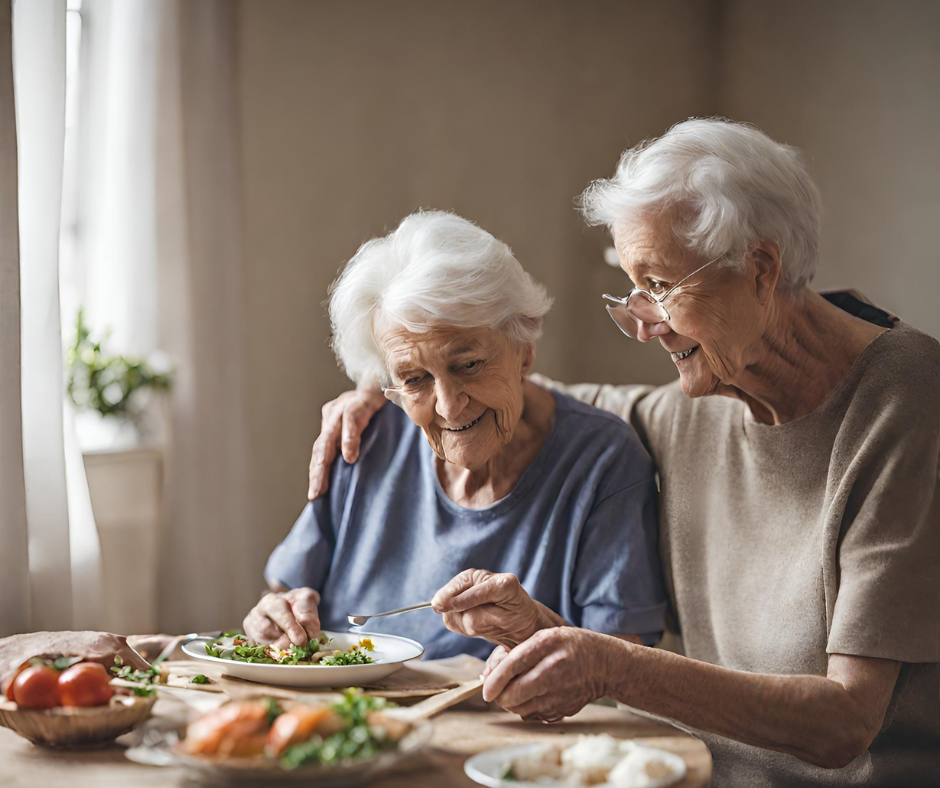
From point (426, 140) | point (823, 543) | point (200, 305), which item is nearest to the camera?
point (823, 543)

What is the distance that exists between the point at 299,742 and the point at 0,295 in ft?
4.53

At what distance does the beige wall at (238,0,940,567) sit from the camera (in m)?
2.90

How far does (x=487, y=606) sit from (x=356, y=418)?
65 cm

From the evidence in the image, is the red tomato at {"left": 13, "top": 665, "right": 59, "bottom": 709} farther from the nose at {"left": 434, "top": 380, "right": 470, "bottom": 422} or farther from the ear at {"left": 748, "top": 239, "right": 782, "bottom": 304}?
the ear at {"left": 748, "top": 239, "right": 782, "bottom": 304}

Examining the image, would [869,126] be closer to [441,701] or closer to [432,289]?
[432,289]

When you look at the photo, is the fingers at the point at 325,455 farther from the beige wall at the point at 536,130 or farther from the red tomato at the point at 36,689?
the beige wall at the point at 536,130

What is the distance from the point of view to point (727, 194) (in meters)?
1.54

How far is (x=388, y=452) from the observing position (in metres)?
2.01

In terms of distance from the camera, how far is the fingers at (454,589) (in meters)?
1.46

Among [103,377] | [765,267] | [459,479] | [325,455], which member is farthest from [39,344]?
[765,267]

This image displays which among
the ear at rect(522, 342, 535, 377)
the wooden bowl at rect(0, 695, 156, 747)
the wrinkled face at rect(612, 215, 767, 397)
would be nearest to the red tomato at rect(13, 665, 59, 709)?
the wooden bowl at rect(0, 695, 156, 747)

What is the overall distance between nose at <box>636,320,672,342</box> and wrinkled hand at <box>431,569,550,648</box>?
53cm

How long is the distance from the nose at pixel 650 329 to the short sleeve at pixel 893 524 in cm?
35

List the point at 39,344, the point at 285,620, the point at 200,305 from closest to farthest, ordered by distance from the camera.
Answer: the point at 285,620
the point at 39,344
the point at 200,305
